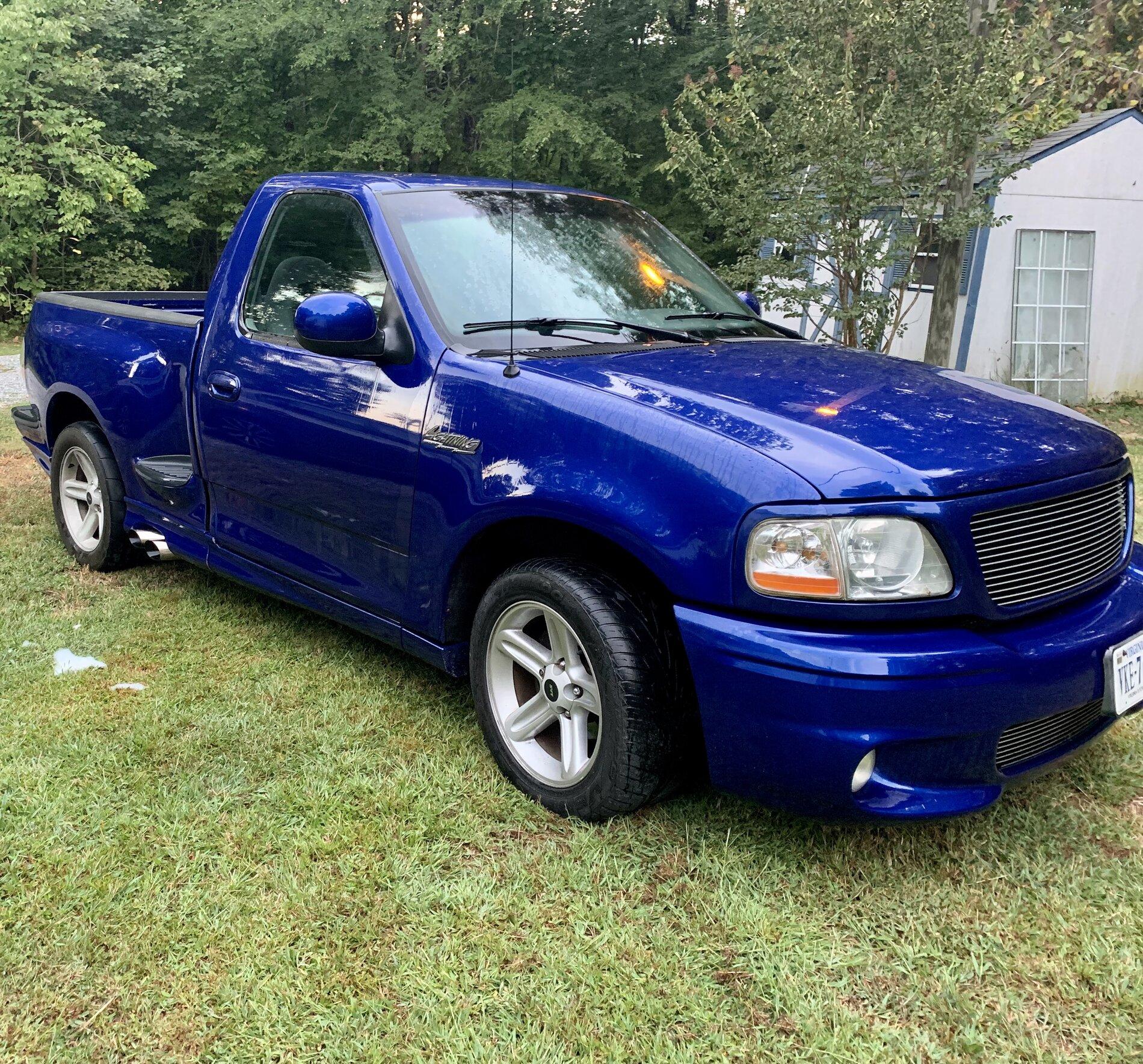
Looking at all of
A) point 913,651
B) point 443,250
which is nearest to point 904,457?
point 913,651

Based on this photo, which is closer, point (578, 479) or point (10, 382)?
point (578, 479)

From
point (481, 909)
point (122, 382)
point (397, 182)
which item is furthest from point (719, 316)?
point (122, 382)

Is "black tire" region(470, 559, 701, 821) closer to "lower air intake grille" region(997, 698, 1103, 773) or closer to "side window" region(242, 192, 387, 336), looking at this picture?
"lower air intake grille" region(997, 698, 1103, 773)

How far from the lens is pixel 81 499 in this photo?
200 inches

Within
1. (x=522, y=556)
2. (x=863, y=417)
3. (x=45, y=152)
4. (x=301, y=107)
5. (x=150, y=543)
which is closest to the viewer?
(x=863, y=417)

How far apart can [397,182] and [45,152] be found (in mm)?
19309

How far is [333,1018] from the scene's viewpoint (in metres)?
2.12

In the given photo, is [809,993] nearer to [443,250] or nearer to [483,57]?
[443,250]

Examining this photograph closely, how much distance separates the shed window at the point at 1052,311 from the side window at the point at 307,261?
36.0 ft

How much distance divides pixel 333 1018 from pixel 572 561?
4.09 feet

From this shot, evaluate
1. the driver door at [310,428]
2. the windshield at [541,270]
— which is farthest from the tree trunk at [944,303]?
the driver door at [310,428]

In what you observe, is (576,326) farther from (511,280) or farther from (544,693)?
(544,693)

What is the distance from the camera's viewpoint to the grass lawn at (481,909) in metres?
2.11

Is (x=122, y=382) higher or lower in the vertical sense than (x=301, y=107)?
lower
